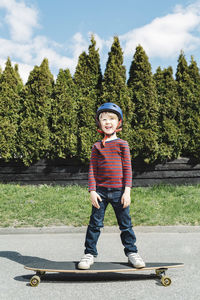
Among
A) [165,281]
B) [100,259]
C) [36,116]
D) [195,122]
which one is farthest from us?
[36,116]

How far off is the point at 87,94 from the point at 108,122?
20.3 feet

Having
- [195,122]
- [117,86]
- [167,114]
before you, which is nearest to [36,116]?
[117,86]

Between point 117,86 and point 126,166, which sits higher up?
point 117,86

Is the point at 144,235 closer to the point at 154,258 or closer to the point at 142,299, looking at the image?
the point at 154,258

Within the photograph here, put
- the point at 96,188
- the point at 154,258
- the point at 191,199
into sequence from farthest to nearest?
the point at 191,199 < the point at 154,258 < the point at 96,188

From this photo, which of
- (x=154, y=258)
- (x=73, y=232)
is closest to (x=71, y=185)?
(x=73, y=232)

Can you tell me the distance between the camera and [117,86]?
9164 millimetres

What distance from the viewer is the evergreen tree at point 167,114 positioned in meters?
8.89

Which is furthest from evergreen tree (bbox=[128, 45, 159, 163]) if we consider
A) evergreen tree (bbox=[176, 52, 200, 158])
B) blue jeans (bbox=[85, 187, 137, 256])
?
blue jeans (bbox=[85, 187, 137, 256])

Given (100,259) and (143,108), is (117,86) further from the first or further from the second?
(100,259)

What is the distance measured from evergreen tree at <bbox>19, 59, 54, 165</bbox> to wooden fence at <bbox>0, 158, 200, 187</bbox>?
0.42 meters

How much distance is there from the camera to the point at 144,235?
17.4ft

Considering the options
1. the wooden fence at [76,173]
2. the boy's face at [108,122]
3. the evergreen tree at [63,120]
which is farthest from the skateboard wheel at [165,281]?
the evergreen tree at [63,120]

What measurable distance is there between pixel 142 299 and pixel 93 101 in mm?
7180
